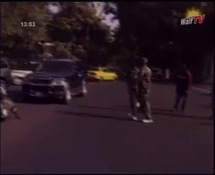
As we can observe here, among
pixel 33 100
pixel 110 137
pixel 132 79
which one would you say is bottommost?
pixel 110 137

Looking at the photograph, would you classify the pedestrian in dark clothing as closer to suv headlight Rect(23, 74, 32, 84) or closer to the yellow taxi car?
the yellow taxi car

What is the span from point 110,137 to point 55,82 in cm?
49

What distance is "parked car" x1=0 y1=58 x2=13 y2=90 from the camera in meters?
2.28

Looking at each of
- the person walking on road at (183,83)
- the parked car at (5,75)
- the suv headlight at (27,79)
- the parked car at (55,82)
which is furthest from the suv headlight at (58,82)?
the person walking on road at (183,83)

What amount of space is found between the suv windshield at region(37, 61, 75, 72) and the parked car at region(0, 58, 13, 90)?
0.68ft

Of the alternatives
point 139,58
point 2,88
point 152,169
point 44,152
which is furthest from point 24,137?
point 139,58

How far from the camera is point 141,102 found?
2068mm

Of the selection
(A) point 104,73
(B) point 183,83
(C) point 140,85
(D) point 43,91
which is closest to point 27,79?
(D) point 43,91

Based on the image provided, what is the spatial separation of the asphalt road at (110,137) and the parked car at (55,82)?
0.14ft

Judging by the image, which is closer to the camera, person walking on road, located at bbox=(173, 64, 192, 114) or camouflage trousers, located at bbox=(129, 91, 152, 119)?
person walking on road, located at bbox=(173, 64, 192, 114)

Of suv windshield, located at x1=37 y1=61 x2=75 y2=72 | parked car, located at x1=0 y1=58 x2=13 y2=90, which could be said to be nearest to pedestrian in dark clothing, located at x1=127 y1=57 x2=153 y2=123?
suv windshield, located at x1=37 y1=61 x2=75 y2=72

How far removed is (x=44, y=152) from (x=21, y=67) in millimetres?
459

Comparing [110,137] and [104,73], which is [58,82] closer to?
[104,73]

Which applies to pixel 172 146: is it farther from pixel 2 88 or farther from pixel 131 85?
pixel 2 88
